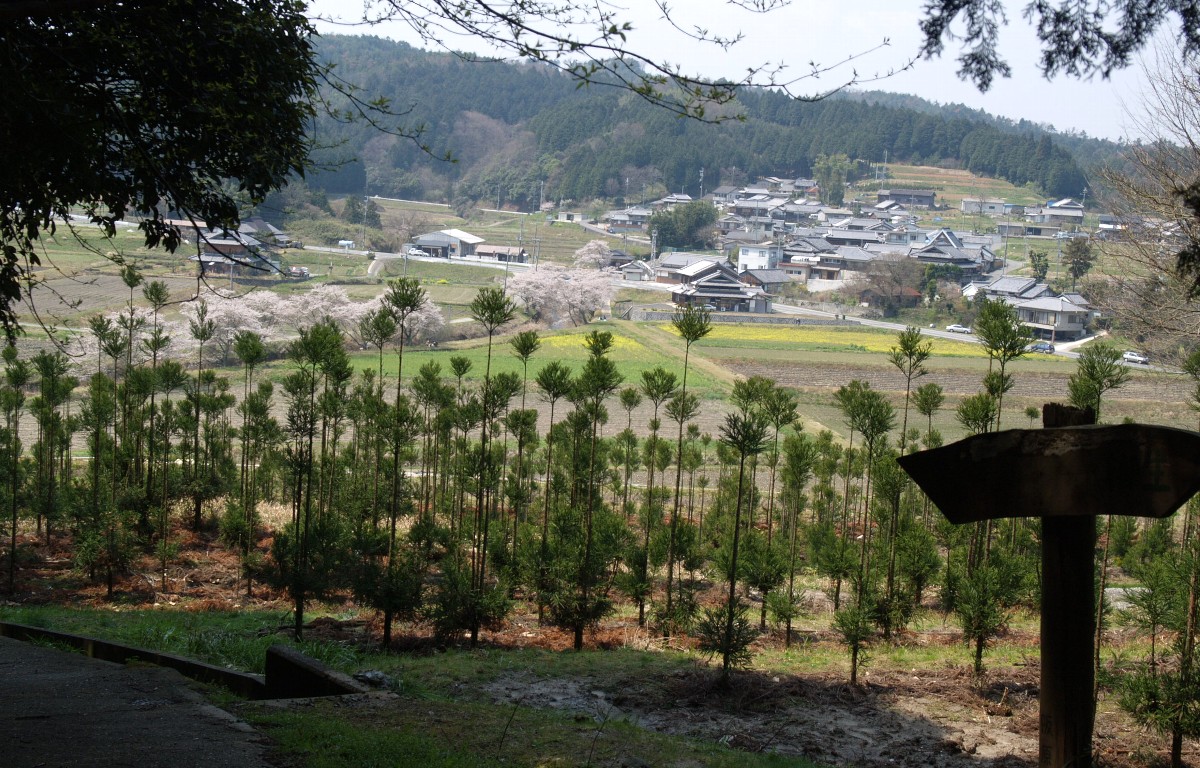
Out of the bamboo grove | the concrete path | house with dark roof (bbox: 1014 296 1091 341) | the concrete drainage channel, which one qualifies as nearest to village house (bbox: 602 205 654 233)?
house with dark roof (bbox: 1014 296 1091 341)

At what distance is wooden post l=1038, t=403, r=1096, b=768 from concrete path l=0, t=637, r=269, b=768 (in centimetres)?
284

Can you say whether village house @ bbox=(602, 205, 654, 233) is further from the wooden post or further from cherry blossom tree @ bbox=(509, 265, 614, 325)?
the wooden post

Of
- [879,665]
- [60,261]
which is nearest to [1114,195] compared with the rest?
[879,665]

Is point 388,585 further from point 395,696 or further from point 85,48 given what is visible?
point 85,48

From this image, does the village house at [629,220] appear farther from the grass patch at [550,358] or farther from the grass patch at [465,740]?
the grass patch at [465,740]

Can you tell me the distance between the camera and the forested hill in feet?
300

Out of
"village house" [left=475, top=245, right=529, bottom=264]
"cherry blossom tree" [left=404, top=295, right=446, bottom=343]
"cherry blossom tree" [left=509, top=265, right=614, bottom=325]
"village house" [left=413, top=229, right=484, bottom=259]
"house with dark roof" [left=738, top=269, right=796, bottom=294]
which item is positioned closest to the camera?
"cherry blossom tree" [left=404, top=295, right=446, bottom=343]

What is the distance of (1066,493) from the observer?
2.38 m

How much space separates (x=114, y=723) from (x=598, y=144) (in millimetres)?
97286

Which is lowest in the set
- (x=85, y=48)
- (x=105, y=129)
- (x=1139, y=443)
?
(x=1139, y=443)

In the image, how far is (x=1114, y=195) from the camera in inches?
648

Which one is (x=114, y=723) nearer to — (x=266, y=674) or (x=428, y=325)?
(x=266, y=674)

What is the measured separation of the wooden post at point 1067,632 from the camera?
8.09ft

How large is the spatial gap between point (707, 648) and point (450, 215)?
7861 centimetres
